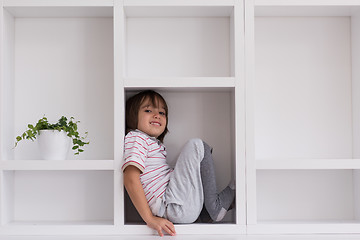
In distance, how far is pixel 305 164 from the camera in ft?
5.63

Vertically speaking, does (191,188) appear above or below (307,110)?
below

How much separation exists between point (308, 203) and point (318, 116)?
1.20ft

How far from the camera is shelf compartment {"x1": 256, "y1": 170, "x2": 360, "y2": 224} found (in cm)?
192

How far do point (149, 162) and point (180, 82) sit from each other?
0.33 meters

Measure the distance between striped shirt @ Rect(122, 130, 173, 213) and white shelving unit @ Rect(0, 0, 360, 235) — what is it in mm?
148

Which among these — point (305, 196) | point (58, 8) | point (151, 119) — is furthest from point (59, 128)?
point (305, 196)

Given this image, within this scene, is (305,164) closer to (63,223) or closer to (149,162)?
(149,162)

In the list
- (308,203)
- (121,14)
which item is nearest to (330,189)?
(308,203)

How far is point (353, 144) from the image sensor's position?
1.94 meters

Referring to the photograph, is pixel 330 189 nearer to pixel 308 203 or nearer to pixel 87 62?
pixel 308 203

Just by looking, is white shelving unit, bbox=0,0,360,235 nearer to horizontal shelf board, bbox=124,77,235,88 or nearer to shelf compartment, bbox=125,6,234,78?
shelf compartment, bbox=125,6,234,78
